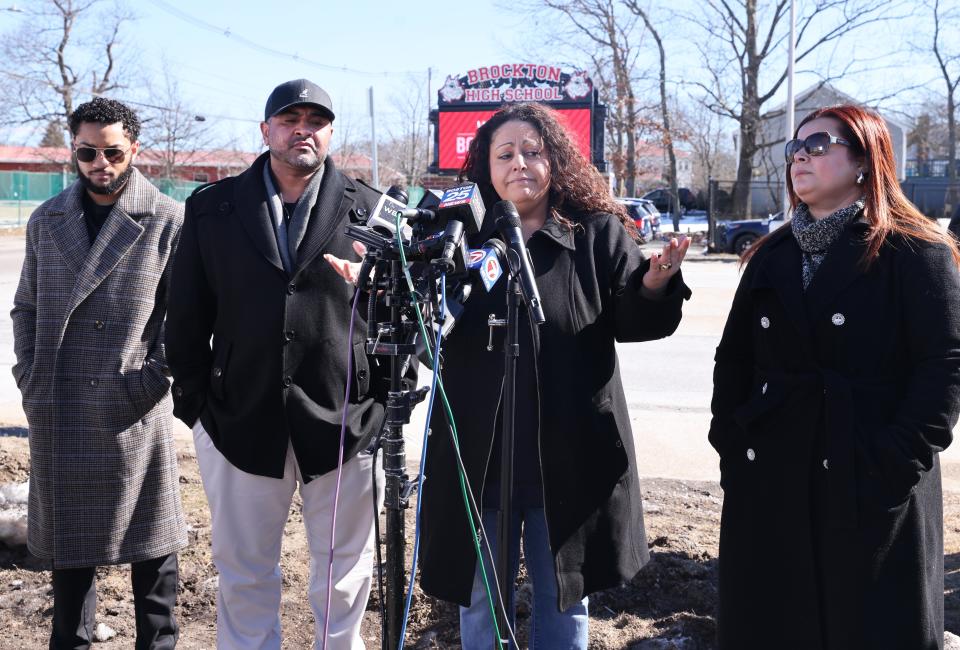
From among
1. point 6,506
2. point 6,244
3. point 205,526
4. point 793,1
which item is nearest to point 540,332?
point 205,526

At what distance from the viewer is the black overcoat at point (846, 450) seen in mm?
2555

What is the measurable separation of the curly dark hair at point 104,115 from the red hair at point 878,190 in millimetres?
2467

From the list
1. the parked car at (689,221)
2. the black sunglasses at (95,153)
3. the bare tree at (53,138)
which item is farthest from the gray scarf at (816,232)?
the bare tree at (53,138)

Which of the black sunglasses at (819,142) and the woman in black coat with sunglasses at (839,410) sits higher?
the black sunglasses at (819,142)

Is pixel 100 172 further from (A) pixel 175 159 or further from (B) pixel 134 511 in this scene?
(A) pixel 175 159

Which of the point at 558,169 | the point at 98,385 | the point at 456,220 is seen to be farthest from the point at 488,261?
the point at 98,385

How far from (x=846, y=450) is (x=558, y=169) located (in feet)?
4.08

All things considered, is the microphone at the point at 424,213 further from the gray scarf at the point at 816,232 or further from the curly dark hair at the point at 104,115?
the curly dark hair at the point at 104,115

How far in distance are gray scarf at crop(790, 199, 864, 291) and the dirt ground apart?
62.8 inches

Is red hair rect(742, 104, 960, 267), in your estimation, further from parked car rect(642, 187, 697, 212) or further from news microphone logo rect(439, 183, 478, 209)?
parked car rect(642, 187, 697, 212)

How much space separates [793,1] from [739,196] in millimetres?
10726

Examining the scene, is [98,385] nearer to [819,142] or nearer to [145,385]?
[145,385]

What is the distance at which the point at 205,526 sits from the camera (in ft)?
15.8

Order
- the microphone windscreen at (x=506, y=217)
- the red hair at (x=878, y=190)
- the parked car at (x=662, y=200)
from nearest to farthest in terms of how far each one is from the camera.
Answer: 1. the microphone windscreen at (x=506, y=217)
2. the red hair at (x=878, y=190)
3. the parked car at (x=662, y=200)
